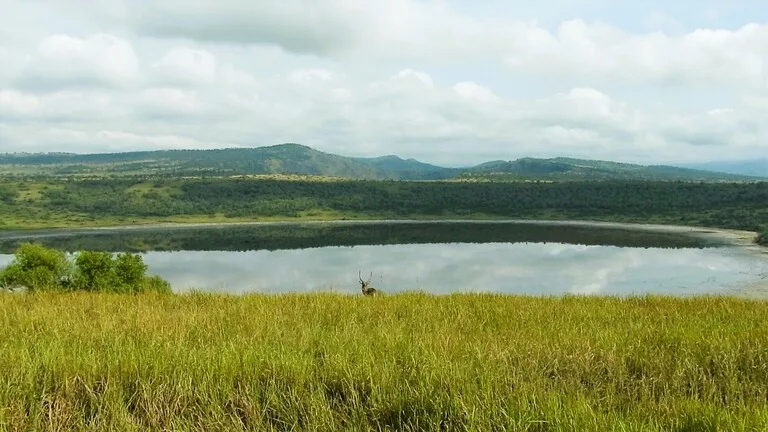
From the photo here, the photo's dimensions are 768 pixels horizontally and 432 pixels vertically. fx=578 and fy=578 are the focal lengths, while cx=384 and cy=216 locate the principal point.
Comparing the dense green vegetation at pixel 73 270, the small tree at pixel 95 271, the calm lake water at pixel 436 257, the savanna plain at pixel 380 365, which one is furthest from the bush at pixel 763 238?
the savanna plain at pixel 380 365

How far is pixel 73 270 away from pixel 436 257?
206 ft

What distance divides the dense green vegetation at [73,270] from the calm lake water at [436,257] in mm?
6958

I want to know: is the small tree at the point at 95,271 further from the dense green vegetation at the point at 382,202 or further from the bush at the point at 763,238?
the dense green vegetation at the point at 382,202

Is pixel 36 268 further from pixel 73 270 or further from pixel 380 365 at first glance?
pixel 380 365

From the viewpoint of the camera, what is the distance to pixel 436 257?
9250 centimetres

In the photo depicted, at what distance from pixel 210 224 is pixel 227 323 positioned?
152701 millimetres

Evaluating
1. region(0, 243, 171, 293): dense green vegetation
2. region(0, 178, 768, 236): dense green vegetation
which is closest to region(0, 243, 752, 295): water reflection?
region(0, 243, 171, 293): dense green vegetation

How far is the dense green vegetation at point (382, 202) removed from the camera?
491 ft

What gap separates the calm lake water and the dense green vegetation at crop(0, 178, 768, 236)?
68.8 ft

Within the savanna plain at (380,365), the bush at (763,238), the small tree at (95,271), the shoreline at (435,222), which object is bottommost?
the shoreline at (435,222)

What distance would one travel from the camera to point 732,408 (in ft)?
16.0

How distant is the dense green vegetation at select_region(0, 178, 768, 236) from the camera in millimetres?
149712

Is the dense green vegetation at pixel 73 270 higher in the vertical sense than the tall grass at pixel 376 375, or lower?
lower

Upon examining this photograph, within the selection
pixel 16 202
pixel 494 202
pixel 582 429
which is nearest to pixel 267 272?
pixel 582 429
